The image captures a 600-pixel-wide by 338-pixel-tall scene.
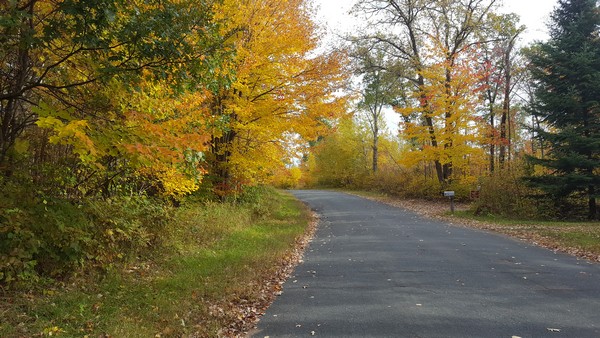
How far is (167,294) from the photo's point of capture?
618 centimetres

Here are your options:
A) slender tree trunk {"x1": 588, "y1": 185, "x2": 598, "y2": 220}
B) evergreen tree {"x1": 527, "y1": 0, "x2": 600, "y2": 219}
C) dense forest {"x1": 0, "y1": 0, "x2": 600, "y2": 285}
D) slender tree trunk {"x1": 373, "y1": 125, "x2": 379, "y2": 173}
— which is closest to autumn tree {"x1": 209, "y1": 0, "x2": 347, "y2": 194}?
dense forest {"x1": 0, "y1": 0, "x2": 600, "y2": 285}

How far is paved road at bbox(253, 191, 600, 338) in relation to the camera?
5.04m

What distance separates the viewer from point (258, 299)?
657 cm

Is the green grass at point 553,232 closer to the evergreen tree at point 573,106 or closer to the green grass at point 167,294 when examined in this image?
the evergreen tree at point 573,106

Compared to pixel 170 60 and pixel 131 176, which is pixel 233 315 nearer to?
pixel 170 60

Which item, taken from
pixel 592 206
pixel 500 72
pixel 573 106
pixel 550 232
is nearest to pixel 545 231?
pixel 550 232

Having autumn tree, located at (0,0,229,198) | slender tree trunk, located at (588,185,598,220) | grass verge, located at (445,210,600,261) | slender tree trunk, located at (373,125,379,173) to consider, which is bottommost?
grass verge, located at (445,210,600,261)

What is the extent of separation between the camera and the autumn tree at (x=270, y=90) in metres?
12.2

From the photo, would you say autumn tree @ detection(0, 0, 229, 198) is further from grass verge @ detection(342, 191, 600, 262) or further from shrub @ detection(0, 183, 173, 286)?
grass verge @ detection(342, 191, 600, 262)

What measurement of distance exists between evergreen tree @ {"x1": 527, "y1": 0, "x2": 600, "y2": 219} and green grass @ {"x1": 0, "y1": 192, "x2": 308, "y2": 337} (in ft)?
42.4

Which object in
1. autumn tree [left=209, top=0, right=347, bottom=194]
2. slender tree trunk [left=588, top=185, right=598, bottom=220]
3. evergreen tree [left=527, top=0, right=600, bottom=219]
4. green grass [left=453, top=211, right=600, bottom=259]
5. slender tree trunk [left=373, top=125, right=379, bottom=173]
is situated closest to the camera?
green grass [left=453, top=211, right=600, bottom=259]

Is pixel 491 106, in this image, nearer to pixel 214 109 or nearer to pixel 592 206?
pixel 592 206

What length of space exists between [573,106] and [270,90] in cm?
1295

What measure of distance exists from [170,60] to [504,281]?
656 centimetres
